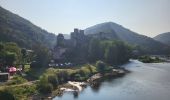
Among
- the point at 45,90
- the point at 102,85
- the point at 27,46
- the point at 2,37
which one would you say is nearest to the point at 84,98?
the point at 45,90

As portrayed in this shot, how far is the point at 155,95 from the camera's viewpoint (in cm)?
6744

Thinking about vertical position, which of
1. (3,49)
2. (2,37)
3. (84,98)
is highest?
(2,37)

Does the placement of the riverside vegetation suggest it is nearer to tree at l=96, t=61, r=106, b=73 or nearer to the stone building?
tree at l=96, t=61, r=106, b=73

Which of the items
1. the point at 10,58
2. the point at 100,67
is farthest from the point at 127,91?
the point at 10,58

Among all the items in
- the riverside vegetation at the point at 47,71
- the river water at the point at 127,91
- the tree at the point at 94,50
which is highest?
the tree at the point at 94,50

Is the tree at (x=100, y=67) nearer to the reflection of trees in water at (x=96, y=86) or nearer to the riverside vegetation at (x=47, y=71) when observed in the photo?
the riverside vegetation at (x=47, y=71)

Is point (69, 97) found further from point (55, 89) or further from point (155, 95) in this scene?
point (155, 95)

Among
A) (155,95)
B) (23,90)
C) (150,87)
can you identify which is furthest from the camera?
(150,87)

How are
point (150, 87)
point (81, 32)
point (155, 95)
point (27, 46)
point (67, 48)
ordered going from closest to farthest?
point (155, 95) < point (150, 87) < point (67, 48) < point (81, 32) < point (27, 46)

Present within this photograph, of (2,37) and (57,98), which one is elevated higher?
(2,37)

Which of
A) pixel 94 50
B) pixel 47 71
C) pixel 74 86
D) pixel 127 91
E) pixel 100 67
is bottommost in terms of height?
pixel 127 91

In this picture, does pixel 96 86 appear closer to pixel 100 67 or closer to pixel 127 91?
pixel 127 91

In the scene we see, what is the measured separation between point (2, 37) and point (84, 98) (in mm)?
120471

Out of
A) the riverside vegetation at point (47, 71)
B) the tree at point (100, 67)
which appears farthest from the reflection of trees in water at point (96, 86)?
the tree at point (100, 67)
